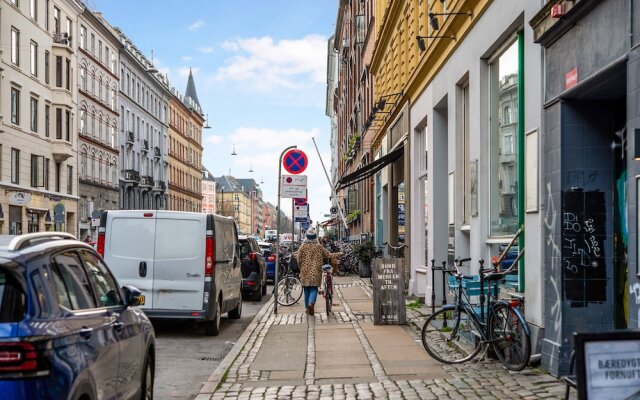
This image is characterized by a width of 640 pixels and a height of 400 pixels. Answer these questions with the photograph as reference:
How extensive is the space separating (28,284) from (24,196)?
3359 cm

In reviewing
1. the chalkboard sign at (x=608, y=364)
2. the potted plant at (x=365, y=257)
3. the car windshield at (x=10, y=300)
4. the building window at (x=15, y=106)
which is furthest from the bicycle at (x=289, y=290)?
the building window at (x=15, y=106)

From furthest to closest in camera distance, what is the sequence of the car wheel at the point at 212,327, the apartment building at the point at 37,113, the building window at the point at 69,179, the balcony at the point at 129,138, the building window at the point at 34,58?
the balcony at the point at 129,138 < the building window at the point at 69,179 < the building window at the point at 34,58 < the apartment building at the point at 37,113 < the car wheel at the point at 212,327

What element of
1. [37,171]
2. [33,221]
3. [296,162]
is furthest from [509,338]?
[37,171]

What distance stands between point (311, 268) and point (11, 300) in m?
12.4

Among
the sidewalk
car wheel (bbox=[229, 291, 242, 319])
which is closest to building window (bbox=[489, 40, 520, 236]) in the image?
the sidewalk

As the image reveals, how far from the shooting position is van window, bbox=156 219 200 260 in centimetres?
1384

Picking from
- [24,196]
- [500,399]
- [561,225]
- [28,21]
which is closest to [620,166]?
[561,225]

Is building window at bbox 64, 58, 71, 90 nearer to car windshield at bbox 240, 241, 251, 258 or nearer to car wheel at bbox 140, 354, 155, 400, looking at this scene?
car windshield at bbox 240, 241, 251, 258

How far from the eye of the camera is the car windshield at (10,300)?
4.54 meters

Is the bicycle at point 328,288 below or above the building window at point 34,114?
below

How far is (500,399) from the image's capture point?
7695 millimetres

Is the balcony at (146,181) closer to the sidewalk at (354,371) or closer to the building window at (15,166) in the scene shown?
the building window at (15,166)

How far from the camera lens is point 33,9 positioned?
4984 centimetres

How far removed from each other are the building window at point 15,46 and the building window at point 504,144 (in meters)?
39.3
